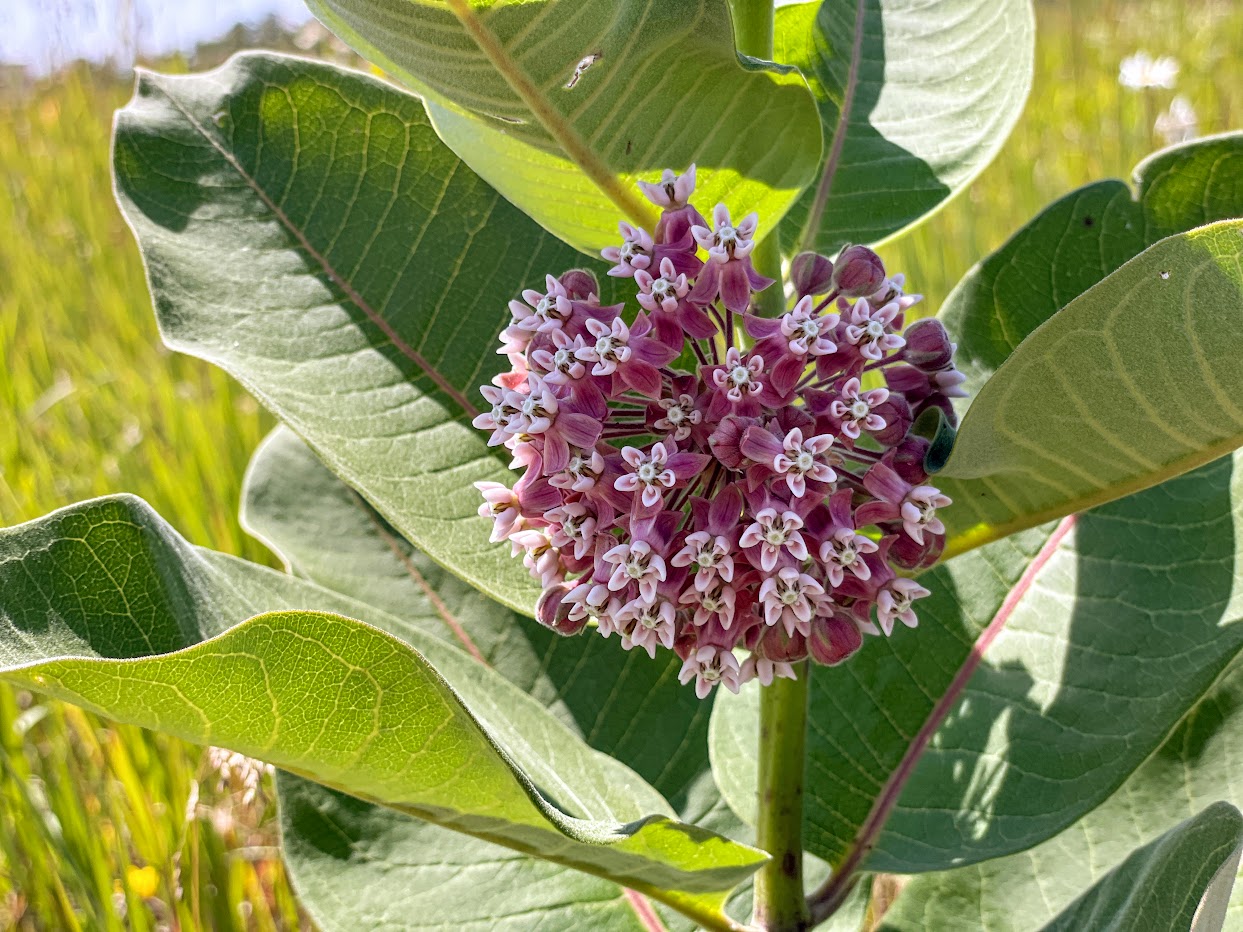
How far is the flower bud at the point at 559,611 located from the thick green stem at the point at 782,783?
0.20m

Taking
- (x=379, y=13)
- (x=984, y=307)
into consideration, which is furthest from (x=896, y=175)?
(x=379, y=13)

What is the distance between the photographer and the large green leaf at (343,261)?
3.75 ft

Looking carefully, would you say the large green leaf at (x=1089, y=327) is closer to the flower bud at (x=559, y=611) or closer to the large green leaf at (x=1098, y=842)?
the flower bud at (x=559, y=611)

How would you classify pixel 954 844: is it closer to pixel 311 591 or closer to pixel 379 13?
pixel 311 591

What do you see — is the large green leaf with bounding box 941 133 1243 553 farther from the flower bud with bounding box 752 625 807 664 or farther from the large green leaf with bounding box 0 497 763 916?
the large green leaf with bounding box 0 497 763 916

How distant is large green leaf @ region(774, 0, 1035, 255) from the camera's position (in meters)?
1.12

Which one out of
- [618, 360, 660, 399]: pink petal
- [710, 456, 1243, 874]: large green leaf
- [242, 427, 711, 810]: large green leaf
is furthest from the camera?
[242, 427, 711, 810]: large green leaf

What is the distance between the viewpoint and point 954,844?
1120 mm

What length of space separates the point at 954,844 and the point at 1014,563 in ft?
0.95

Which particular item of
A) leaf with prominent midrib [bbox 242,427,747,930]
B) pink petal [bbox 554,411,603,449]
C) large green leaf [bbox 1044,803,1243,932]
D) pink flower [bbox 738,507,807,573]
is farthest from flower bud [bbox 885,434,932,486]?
leaf with prominent midrib [bbox 242,427,747,930]

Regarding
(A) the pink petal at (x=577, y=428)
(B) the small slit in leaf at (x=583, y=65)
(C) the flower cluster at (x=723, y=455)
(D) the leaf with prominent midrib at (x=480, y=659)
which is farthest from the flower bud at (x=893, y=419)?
(D) the leaf with prominent midrib at (x=480, y=659)

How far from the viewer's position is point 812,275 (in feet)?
3.07

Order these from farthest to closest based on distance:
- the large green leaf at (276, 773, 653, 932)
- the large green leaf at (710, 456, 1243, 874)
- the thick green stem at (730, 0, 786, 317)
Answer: the large green leaf at (276, 773, 653, 932) < the large green leaf at (710, 456, 1243, 874) < the thick green stem at (730, 0, 786, 317)

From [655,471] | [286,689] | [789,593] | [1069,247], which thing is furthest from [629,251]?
[1069,247]
